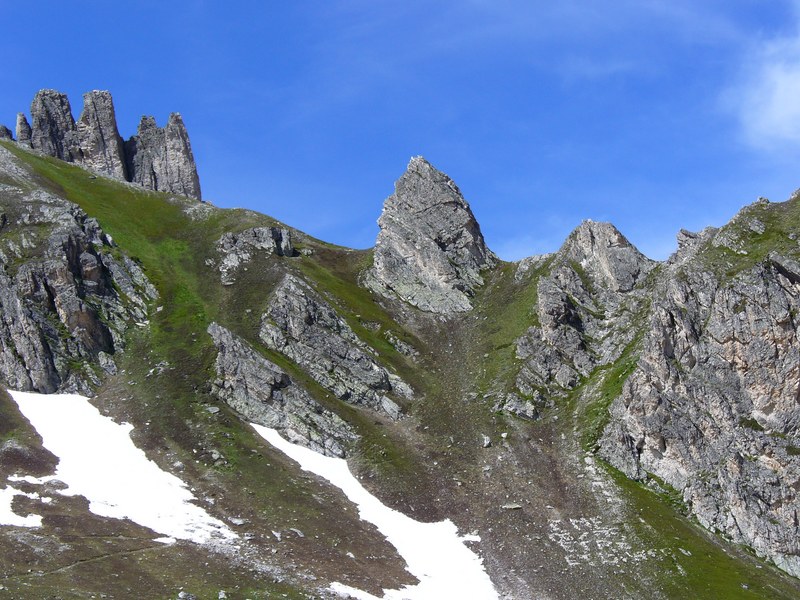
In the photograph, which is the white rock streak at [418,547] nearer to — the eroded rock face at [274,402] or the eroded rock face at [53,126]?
the eroded rock face at [274,402]

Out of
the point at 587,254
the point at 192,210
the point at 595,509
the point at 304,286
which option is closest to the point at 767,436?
the point at 595,509

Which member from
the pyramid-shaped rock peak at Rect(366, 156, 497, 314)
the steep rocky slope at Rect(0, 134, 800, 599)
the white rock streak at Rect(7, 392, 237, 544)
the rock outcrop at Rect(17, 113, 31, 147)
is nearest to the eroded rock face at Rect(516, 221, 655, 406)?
the steep rocky slope at Rect(0, 134, 800, 599)

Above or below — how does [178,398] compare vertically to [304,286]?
below

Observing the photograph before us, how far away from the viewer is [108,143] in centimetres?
16375

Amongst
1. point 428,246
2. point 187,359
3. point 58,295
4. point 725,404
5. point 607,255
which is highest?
point 428,246

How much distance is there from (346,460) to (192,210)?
232ft

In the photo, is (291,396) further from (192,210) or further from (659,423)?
(192,210)

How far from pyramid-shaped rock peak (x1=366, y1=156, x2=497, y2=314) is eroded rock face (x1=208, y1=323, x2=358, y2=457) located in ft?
106

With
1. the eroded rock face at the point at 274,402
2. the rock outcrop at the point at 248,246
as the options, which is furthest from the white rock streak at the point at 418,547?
the rock outcrop at the point at 248,246

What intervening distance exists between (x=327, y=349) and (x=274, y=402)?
12.7 metres

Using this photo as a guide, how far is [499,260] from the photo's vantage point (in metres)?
125

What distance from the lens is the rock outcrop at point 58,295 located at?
80438 millimetres

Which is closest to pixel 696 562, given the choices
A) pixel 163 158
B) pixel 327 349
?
pixel 327 349

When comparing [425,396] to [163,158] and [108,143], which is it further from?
[108,143]
